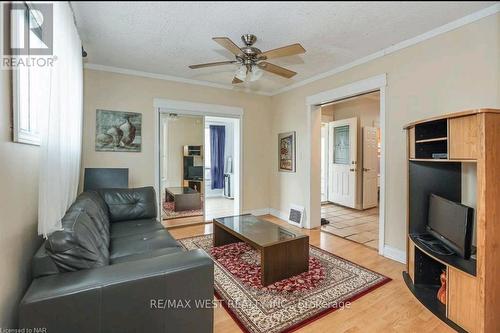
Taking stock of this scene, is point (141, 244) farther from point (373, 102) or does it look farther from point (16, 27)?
point (373, 102)

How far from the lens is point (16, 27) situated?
23.0 inches

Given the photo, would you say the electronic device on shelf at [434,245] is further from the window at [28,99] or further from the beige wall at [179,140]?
the beige wall at [179,140]

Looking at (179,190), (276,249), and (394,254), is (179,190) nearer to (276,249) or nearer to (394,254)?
(276,249)

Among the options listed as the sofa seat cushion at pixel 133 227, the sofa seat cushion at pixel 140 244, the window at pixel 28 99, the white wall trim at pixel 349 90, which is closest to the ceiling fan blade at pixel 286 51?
the white wall trim at pixel 349 90

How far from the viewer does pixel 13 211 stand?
1313mm

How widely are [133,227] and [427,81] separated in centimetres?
333

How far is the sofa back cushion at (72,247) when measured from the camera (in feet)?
4.04

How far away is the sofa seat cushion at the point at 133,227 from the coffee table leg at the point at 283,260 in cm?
114

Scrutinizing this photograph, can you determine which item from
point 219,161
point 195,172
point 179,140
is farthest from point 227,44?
point 219,161

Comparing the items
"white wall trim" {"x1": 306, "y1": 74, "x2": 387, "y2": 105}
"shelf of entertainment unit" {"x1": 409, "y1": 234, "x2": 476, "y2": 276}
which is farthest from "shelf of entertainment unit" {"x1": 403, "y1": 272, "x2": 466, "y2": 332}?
"white wall trim" {"x1": 306, "y1": 74, "x2": 387, "y2": 105}

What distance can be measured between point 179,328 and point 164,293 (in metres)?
0.23

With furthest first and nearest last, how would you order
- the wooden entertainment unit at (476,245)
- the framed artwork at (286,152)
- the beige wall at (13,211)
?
the framed artwork at (286,152) < the wooden entertainment unit at (476,245) < the beige wall at (13,211)

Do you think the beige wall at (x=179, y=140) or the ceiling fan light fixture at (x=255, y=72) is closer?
the ceiling fan light fixture at (x=255, y=72)

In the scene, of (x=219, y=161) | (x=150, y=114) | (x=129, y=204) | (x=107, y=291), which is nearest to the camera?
(x=107, y=291)
